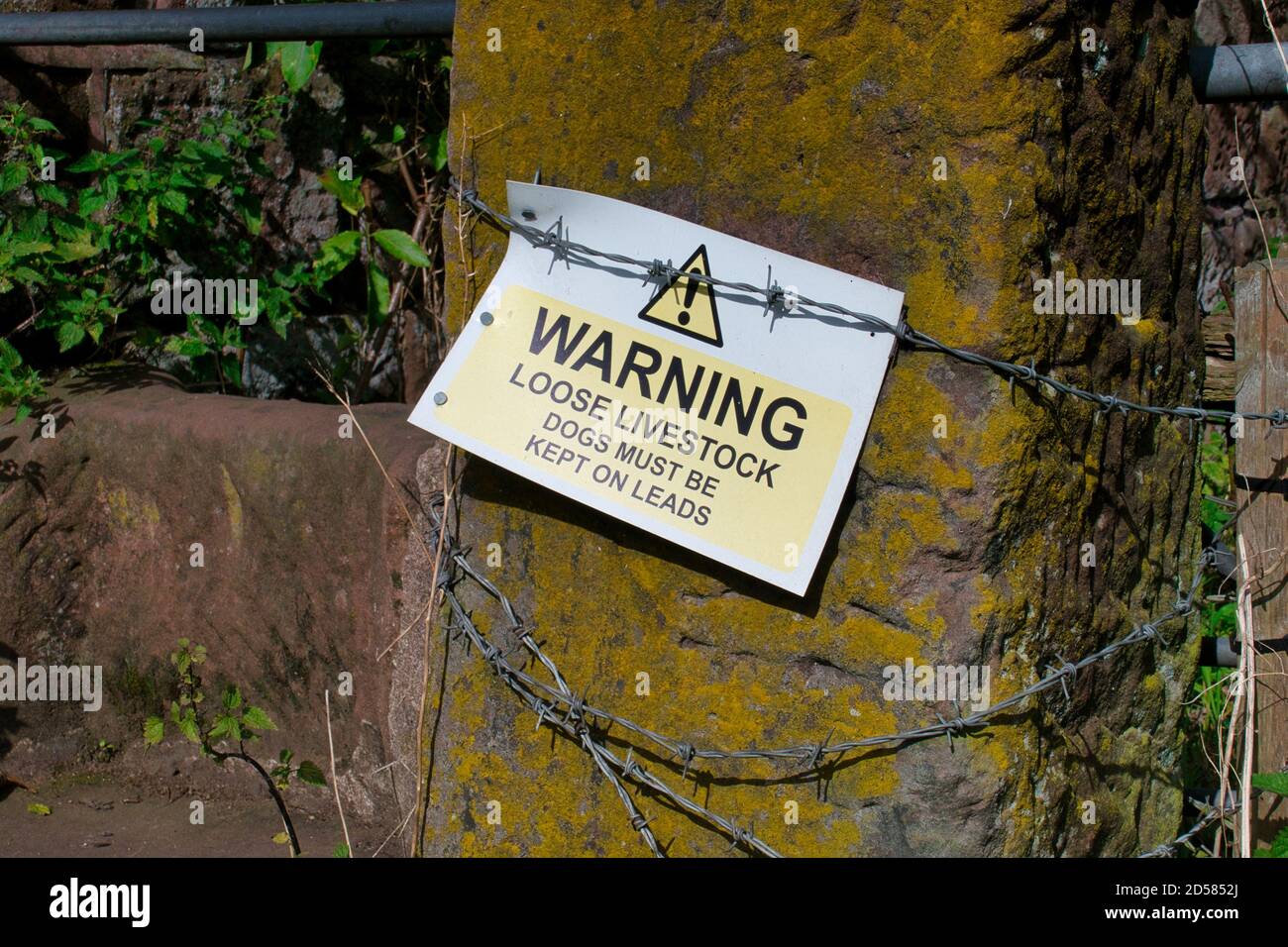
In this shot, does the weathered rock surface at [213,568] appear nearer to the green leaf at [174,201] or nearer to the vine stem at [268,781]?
the vine stem at [268,781]

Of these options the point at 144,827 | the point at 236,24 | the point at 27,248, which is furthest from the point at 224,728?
the point at 236,24

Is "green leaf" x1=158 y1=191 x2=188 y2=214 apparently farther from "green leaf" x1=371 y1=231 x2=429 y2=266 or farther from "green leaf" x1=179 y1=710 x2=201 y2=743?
"green leaf" x1=179 y1=710 x2=201 y2=743

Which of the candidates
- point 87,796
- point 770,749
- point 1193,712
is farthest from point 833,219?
point 87,796

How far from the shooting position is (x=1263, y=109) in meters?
5.49

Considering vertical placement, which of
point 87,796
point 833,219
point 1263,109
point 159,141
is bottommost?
point 87,796

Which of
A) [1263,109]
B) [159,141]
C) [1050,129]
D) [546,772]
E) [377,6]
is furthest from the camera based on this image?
[1263,109]

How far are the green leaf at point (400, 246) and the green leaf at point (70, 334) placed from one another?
0.88 meters

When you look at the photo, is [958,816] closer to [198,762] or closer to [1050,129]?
[1050,129]

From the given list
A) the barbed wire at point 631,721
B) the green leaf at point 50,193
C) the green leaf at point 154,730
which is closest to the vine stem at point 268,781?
the green leaf at point 154,730

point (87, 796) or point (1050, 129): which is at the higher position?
point (1050, 129)

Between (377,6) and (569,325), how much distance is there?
1.02m

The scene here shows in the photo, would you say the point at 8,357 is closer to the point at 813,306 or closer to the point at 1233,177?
the point at 813,306

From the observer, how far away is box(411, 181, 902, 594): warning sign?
6.51ft

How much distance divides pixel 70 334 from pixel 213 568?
0.81 m
